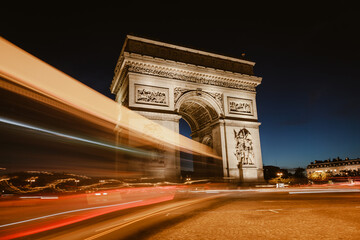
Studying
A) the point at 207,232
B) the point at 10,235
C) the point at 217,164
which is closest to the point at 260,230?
the point at 207,232

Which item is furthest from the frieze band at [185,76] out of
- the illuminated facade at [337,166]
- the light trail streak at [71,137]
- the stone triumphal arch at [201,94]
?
the illuminated facade at [337,166]

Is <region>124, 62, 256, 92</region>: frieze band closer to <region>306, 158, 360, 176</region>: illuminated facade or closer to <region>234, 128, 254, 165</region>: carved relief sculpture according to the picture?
<region>234, 128, 254, 165</region>: carved relief sculpture

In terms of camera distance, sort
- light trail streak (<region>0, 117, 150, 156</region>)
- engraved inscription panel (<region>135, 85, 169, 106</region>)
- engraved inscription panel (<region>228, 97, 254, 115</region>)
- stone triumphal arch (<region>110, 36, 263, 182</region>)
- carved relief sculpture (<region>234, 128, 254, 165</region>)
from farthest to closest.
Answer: engraved inscription panel (<region>228, 97, 254, 115</region>)
carved relief sculpture (<region>234, 128, 254, 165</region>)
stone triumphal arch (<region>110, 36, 263, 182</region>)
engraved inscription panel (<region>135, 85, 169, 106</region>)
light trail streak (<region>0, 117, 150, 156</region>)

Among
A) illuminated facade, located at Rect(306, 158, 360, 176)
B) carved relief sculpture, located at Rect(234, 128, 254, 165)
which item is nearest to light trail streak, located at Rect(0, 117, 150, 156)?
carved relief sculpture, located at Rect(234, 128, 254, 165)

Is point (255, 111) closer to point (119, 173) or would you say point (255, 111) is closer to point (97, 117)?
point (119, 173)

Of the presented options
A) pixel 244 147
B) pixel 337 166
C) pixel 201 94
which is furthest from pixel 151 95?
pixel 337 166

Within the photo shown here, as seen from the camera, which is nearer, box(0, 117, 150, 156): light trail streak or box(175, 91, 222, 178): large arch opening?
box(0, 117, 150, 156): light trail streak

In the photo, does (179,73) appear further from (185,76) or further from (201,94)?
(201,94)
